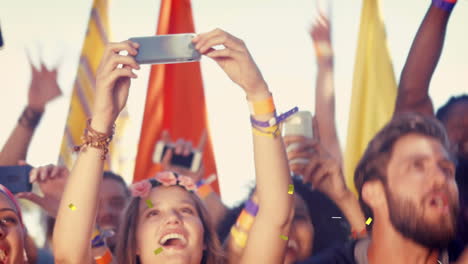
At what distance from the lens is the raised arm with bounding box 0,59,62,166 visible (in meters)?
3.41

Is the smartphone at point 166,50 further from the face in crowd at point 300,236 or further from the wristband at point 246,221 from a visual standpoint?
the face in crowd at point 300,236

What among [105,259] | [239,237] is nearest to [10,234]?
[105,259]

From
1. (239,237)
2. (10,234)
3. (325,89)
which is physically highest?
(325,89)

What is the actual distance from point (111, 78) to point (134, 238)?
0.63 meters

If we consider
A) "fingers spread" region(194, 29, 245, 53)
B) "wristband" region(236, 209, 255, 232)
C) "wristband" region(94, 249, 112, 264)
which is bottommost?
"wristband" region(94, 249, 112, 264)

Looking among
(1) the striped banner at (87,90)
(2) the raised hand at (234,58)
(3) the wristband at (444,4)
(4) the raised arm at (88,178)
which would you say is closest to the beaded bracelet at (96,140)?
(4) the raised arm at (88,178)

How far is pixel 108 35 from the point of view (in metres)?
4.20

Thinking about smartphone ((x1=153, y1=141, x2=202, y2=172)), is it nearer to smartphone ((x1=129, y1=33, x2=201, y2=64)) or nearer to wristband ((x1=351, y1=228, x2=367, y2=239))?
wristband ((x1=351, y1=228, x2=367, y2=239))

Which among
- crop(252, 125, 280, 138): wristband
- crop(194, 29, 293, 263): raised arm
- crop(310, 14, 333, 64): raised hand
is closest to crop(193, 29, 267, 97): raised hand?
crop(194, 29, 293, 263): raised arm

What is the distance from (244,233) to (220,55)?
64cm

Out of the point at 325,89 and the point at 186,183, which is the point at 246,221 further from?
the point at 325,89

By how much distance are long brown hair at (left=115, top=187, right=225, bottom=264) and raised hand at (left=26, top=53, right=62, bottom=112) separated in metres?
1.32

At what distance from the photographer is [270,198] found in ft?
7.13

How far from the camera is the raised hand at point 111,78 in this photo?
6.87ft
